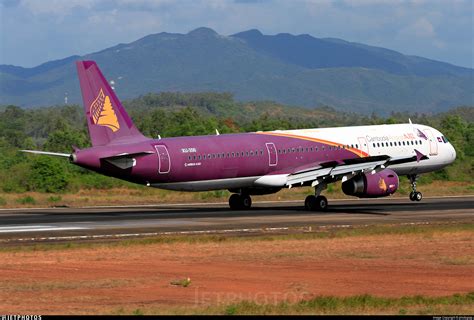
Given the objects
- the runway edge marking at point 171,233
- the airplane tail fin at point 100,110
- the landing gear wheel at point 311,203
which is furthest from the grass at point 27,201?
the runway edge marking at point 171,233

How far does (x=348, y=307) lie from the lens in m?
24.8

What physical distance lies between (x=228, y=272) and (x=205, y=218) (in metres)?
21.1

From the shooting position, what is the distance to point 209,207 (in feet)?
208

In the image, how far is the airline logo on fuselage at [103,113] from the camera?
5359 centimetres

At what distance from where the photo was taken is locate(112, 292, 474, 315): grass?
24109mm

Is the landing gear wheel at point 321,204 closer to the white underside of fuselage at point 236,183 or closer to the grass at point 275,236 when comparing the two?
the white underside of fuselage at point 236,183

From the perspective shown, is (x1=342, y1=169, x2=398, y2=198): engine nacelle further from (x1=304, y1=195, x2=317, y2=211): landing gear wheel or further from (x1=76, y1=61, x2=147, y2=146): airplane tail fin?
(x1=76, y1=61, x2=147, y2=146): airplane tail fin

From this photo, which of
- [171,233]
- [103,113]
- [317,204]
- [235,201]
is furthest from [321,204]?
[171,233]

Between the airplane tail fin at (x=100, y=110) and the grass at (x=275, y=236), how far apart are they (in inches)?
488

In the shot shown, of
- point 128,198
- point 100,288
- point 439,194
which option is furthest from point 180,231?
point 439,194

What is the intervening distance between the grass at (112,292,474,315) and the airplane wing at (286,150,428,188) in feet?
99.0

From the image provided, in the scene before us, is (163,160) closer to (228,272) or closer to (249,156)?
(249,156)

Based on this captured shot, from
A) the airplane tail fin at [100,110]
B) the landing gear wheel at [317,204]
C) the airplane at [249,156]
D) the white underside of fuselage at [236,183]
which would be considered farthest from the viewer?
the landing gear wheel at [317,204]

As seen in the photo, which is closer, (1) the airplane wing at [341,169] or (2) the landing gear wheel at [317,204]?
(1) the airplane wing at [341,169]
